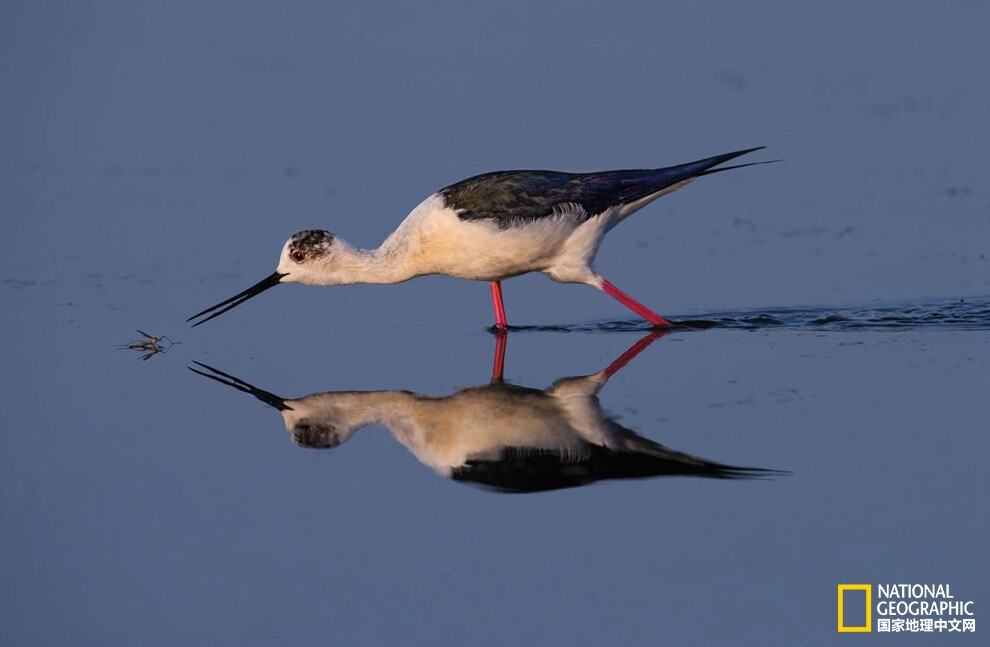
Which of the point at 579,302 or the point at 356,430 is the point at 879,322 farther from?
the point at 356,430

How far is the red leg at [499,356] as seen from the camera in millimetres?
9141

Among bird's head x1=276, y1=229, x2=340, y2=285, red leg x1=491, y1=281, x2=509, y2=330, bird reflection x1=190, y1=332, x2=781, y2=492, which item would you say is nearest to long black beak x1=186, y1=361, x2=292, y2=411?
bird reflection x1=190, y1=332, x2=781, y2=492

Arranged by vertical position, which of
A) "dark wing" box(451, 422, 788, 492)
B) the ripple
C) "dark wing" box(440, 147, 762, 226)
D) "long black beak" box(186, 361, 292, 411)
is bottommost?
"dark wing" box(451, 422, 788, 492)

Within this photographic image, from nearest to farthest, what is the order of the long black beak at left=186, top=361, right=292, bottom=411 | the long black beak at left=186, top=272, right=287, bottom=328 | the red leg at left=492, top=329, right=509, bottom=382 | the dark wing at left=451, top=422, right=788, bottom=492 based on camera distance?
the dark wing at left=451, top=422, right=788, bottom=492
the long black beak at left=186, top=361, right=292, bottom=411
the red leg at left=492, top=329, right=509, bottom=382
the long black beak at left=186, top=272, right=287, bottom=328

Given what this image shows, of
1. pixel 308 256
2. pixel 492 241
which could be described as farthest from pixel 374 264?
pixel 492 241

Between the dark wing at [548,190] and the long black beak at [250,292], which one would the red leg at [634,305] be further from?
the long black beak at [250,292]

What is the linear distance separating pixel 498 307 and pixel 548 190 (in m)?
0.87

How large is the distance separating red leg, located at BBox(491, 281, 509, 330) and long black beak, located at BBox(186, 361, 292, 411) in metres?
2.04

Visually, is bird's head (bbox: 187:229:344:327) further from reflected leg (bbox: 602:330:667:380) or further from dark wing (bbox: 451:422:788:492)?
dark wing (bbox: 451:422:788:492)

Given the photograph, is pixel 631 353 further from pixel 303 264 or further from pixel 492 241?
pixel 303 264

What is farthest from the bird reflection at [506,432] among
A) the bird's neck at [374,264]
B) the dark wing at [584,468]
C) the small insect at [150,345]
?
the bird's neck at [374,264]

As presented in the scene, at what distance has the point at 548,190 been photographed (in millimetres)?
10477

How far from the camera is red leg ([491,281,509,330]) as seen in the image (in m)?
10.5

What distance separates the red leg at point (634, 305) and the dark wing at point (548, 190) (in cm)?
53
